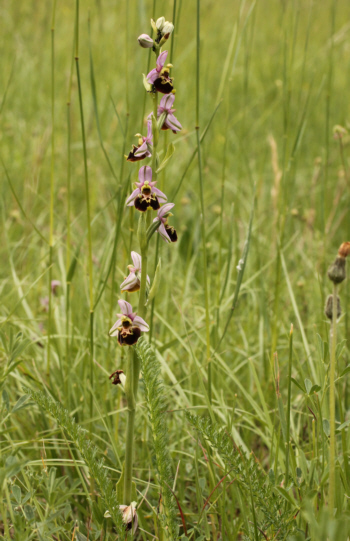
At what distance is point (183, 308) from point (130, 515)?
48.7 inches

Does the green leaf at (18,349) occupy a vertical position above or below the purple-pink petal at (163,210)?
below

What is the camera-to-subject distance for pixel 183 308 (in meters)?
2.39

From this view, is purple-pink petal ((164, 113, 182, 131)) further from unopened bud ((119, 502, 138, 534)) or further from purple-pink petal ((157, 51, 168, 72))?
unopened bud ((119, 502, 138, 534))

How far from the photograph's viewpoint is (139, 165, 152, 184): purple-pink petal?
4.24 feet

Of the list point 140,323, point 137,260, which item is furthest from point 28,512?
point 137,260

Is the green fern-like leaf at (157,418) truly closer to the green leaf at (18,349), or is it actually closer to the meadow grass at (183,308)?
the meadow grass at (183,308)

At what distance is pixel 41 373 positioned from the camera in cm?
200

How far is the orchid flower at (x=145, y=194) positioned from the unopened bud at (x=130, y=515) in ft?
2.45

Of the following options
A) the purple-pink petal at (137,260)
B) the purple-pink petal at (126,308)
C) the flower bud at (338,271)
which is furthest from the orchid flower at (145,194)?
the flower bud at (338,271)

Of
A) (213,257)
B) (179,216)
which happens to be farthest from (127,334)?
(179,216)

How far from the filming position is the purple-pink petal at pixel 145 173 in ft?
4.24

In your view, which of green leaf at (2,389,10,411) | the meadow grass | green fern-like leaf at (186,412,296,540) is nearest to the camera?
green fern-like leaf at (186,412,296,540)

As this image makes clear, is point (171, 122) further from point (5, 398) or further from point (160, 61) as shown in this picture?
point (5, 398)

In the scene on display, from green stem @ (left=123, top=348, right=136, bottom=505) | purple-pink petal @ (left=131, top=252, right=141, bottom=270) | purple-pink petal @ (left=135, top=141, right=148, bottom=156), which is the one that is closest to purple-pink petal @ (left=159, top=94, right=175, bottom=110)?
purple-pink petal @ (left=135, top=141, right=148, bottom=156)
